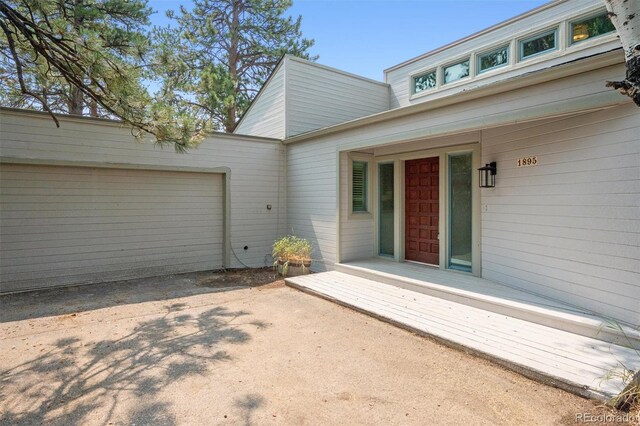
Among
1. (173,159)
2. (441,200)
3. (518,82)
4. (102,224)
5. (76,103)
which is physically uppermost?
(76,103)

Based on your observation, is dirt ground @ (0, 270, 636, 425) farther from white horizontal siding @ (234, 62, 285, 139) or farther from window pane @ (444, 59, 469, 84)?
window pane @ (444, 59, 469, 84)

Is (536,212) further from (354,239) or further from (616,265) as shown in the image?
(354,239)

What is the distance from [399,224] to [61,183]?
21.0ft

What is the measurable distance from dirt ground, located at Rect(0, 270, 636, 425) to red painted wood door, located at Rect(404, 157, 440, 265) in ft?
8.39

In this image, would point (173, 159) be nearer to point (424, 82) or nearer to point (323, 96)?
point (323, 96)

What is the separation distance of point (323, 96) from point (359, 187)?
3.21m

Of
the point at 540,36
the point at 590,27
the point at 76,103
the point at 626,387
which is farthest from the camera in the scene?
the point at 76,103

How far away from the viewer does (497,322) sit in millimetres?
4145

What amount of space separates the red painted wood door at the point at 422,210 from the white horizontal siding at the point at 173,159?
3095mm

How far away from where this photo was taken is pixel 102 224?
6664 mm

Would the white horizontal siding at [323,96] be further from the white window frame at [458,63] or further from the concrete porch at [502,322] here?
the concrete porch at [502,322]

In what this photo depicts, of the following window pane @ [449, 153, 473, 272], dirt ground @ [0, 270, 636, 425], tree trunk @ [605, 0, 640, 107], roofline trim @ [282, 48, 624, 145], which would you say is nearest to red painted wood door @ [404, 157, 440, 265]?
window pane @ [449, 153, 473, 272]

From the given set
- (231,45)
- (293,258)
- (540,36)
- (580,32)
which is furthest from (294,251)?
(231,45)

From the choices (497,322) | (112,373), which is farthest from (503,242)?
(112,373)
